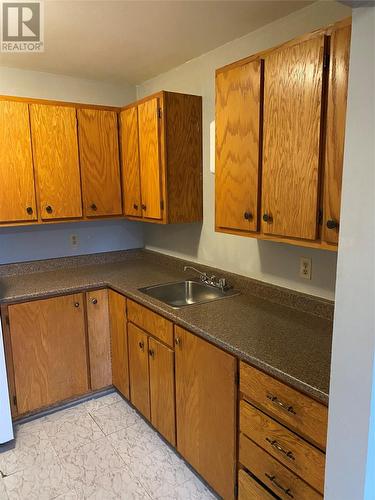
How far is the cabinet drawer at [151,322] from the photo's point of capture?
1.92 m

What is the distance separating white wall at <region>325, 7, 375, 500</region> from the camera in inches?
33.9

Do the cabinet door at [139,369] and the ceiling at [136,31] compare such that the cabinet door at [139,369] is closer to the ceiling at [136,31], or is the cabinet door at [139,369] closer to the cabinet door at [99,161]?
the cabinet door at [99,161]

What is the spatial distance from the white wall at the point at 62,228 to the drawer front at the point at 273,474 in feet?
6.71

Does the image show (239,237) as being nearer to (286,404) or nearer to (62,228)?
(286,404)

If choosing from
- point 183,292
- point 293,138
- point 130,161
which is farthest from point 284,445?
point 130,161

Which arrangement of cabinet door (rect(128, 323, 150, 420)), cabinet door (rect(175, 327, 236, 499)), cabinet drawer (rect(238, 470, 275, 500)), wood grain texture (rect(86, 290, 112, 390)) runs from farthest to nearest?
wood grain texture (rect(86, 290, 112, 390))
cabinet door (rect(128, 323, 150, 420))
cabinet door (rect(175, 327, 236, 499))
cabinet drawer (rect(238, 470, 275, 500))

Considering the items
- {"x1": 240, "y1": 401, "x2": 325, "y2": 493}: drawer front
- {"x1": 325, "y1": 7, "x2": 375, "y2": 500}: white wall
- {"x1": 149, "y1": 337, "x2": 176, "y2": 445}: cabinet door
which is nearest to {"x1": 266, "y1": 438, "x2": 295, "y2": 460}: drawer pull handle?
{"x1": 240, "y1": 401, "x2": 325, "y2": 493}: drawer front

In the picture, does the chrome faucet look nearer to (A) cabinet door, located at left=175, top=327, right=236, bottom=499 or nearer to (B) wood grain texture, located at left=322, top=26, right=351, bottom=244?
(A) cabinet door, located at left=175, top=327, right=236, bottom=499

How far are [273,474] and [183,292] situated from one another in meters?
1.31

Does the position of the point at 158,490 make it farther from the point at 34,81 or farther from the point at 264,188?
the point at 34,81

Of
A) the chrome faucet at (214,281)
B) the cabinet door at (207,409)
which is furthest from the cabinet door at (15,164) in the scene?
the cabinet door at (207,409)

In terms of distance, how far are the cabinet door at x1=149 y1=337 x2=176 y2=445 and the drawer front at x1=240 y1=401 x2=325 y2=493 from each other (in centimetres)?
56

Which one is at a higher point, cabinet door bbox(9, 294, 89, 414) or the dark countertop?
the dark countertop

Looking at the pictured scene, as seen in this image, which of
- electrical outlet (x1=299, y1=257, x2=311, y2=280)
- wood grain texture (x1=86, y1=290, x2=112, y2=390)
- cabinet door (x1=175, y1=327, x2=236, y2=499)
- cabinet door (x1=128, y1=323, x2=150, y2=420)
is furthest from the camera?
wood grain texture (x1=86, y1=290, x2=112, y2=390)
